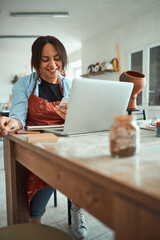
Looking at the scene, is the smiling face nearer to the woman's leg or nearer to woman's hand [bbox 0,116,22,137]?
woman's hand [bbox 0,116,22,137]

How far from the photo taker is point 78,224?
1.30 metres

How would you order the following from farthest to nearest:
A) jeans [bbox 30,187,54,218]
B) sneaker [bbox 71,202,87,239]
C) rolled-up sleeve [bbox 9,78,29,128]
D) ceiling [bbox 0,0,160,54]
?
ceiling [bbox 0,0,160,54] < sneaker [bbox 71,202,87,239] < rolled-up sleeve [bbox 9,78,29,128] < jeans [bbox 30,187,54,218]

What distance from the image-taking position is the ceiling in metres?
3.77

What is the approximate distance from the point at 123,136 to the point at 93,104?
0.37 m

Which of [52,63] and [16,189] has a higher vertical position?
[52,63]

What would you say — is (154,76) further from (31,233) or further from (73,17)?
(31,233)

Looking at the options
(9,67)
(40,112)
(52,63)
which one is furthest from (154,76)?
(9,67)

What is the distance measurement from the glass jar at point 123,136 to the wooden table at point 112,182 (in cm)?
2

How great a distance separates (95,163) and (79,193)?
0.28 ft

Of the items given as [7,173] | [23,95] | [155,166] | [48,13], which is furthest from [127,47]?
[155,166]

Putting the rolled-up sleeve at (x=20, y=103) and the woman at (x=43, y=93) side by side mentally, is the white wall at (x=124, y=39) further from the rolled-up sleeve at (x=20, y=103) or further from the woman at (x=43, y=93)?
the rolled-up sleeve at (x=20, y=103)

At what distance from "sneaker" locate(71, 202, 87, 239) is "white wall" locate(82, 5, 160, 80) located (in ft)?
12.4

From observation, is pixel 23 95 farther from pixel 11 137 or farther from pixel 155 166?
pixel 155 166

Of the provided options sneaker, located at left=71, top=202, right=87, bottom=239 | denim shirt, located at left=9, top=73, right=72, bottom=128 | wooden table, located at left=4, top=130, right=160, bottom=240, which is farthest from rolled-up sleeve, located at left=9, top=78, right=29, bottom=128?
sneaker, located at left=71, top=202, right=87, bottom=239
